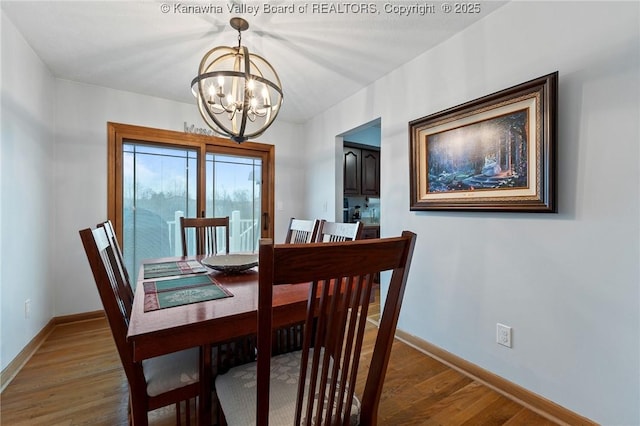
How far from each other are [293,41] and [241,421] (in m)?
2.24

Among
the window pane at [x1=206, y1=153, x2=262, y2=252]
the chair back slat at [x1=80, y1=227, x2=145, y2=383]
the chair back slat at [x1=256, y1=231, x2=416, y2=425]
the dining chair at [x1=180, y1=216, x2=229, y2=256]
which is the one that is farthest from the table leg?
the window pane at [x1=206, y1=153, x2=262, y2=252]

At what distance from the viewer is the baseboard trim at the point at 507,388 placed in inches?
56.0

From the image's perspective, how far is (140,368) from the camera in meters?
1.01

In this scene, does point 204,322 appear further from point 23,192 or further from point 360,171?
point 360,171

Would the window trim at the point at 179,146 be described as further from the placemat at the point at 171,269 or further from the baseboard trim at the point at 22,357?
the placemat at the point at 171,269

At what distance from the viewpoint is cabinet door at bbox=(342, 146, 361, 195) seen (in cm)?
408

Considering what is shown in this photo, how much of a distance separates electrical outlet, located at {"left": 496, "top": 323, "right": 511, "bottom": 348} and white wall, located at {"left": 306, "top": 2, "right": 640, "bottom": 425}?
0.12 feet

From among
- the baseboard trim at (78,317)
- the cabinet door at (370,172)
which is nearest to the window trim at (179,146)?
the baseboard trim at (78,317)

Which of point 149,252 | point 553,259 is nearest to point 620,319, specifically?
point 553,259

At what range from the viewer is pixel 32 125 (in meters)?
2.13

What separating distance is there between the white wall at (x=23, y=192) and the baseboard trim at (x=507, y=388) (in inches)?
112

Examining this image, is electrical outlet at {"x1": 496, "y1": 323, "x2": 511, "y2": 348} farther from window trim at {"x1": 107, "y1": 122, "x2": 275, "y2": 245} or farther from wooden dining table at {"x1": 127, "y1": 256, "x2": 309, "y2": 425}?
window trim at {"x1": 107, "y1": 122, "x2": 275, "y2": 245}

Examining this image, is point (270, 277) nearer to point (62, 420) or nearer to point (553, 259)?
point (553, 259)

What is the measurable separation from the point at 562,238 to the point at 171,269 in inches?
86.2
